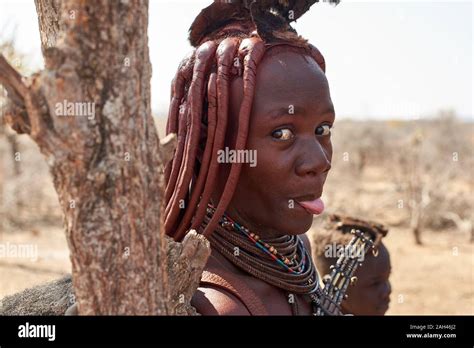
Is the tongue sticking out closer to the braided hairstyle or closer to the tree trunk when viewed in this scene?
the braided hairstyle

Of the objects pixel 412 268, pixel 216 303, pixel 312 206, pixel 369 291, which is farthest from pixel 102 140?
pixel 412 268

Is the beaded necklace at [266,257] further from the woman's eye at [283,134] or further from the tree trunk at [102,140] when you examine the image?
the tree trunk at [102,140]

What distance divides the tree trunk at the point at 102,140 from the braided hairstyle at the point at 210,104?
27.5 inches

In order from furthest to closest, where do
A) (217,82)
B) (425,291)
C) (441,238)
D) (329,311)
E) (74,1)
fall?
(441,238) < (425,291) < (329,311) < (217,82) < (74,1)

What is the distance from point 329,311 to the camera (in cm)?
255

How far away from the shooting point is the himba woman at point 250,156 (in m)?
2.23

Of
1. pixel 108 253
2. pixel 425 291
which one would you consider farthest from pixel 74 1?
pixel 425 291

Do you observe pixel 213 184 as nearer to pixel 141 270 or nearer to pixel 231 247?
pixel 231 247

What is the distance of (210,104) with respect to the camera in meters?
2.29

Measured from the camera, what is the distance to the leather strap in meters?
2.18

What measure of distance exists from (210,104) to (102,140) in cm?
82

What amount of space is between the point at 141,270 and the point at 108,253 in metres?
0.09

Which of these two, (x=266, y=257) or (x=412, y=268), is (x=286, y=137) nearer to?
(x=266, y=257)

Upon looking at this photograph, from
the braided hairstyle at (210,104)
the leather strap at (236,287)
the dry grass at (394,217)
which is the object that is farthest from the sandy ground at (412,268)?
the leather strap at (236,287)
